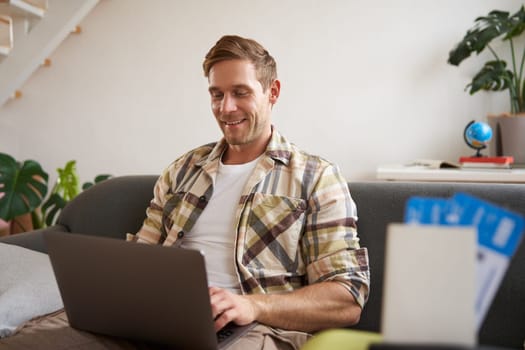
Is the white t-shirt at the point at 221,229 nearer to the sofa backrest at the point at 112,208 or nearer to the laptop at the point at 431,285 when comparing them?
the sofa backrest at the point at 112,208

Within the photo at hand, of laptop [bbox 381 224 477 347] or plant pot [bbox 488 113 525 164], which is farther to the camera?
plant pot [bbox 488 113 525 164]

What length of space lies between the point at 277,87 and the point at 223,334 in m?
0.81

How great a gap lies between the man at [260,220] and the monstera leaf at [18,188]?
175 cm

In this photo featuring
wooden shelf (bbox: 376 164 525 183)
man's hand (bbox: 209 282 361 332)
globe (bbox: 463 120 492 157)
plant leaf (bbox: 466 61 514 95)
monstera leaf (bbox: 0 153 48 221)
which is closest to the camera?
man's hand (bbox: 209 282 361 332)

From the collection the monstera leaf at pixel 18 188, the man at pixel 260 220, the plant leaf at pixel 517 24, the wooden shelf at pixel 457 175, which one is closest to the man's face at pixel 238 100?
the man at pixel 260 220

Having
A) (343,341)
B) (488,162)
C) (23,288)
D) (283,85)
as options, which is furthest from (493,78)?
(343,341)

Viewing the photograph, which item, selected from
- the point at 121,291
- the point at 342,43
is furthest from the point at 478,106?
the point at 121,291

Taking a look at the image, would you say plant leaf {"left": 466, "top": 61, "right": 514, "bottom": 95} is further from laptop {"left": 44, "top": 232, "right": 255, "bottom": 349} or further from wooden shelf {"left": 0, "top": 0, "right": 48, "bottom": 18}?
wooden shelf {"left": 0, "top": 0, "right": 48, "bottom": 18}

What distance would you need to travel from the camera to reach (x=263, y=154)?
1.65 meters

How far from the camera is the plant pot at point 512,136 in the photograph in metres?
2.51

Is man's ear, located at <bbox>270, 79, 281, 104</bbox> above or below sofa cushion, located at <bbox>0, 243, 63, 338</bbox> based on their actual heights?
above

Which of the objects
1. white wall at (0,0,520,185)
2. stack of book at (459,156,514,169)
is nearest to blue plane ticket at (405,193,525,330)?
stack of book at (459,156,514,169)

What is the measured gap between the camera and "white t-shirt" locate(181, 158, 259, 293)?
4.95 feet

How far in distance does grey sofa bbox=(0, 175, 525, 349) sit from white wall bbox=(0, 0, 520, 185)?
1.41 metres
